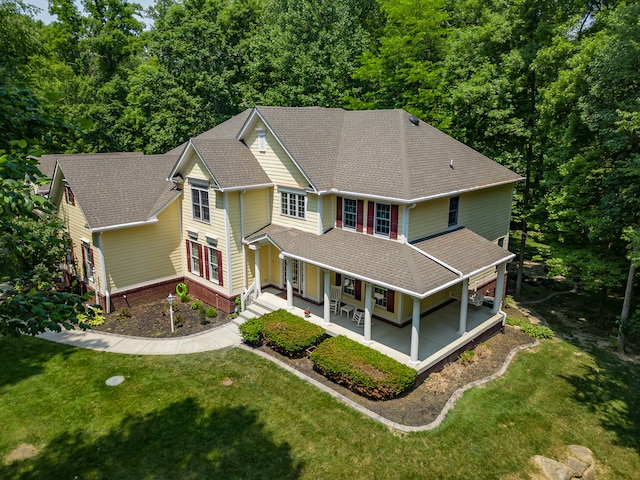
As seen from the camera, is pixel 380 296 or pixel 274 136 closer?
pixel 380 296

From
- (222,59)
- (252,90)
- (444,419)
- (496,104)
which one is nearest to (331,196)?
(444,419)

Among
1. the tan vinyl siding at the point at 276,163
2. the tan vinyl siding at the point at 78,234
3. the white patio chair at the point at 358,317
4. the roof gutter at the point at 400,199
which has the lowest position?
the white patio chair at the point at 358,317

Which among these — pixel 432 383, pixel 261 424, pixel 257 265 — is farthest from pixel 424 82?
pixel 261 424

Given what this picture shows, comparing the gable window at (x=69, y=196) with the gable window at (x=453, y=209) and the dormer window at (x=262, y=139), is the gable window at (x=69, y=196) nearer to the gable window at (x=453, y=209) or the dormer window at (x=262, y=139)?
the dormer window at (x=262, y=139)

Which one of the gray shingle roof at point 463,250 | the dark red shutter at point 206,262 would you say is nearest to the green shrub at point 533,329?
the gray shingle roof at point 463,250

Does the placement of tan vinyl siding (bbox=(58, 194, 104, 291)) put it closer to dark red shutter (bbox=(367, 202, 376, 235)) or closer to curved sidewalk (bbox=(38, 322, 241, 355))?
curved sidewalk (bbox=(38, 322, 241, 355))

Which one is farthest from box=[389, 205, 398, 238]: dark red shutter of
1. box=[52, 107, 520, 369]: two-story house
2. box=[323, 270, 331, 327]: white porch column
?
box=[323, 270, 331, 327]: white porch column

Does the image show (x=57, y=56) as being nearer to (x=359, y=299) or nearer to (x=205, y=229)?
(x=205, y=229)

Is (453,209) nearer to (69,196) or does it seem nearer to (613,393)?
(613,393)
